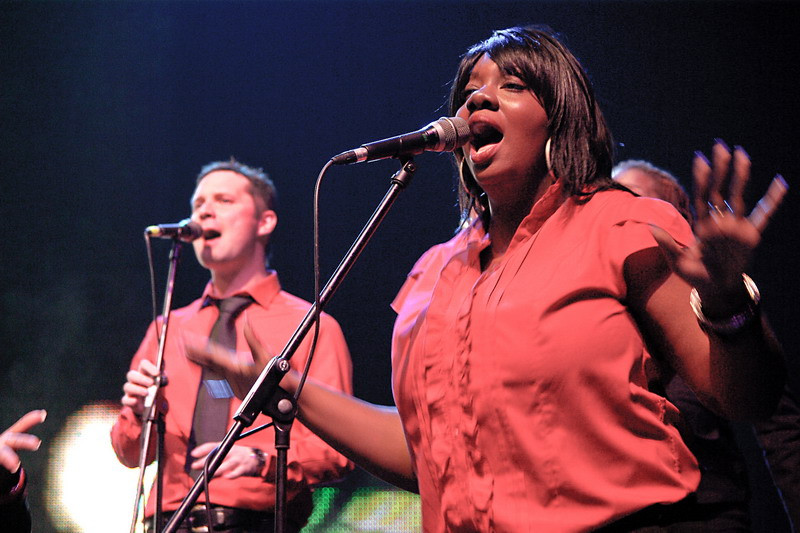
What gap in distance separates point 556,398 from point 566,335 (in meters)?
0.11

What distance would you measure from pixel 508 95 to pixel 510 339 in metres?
0.58

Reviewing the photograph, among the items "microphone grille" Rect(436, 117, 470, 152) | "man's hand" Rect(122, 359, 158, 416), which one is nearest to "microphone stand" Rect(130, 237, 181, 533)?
"man's hand" Rect(122, 359, 158, 416)

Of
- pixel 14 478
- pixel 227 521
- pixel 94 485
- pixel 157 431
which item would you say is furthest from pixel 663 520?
pixel 94 485

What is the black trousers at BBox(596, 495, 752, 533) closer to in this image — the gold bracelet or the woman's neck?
the gold bracelet

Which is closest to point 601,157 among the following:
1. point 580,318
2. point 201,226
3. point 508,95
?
point 508,95

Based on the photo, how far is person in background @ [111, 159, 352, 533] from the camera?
116 inches

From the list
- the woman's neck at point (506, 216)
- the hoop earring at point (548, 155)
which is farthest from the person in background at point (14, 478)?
the hoop earring at point (548, 155)

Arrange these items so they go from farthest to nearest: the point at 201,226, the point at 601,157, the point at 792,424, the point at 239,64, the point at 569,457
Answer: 1. the point at 239,64
2. the point at 201,226
3. the point at 792,424
4. the point at 601,157
5. the point at 569,457

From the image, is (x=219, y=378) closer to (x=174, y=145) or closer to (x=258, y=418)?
(x=258, y=418)

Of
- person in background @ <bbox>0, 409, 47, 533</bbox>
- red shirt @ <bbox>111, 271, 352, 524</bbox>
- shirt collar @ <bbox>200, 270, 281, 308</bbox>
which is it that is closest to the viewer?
person in background @ <bbox>0, 409, 47, 533</bbox>

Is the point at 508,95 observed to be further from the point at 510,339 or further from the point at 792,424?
the point at 792,424

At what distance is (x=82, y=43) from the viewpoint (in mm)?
4703

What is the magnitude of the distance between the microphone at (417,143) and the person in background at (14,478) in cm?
103

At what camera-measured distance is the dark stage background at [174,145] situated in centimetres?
437
